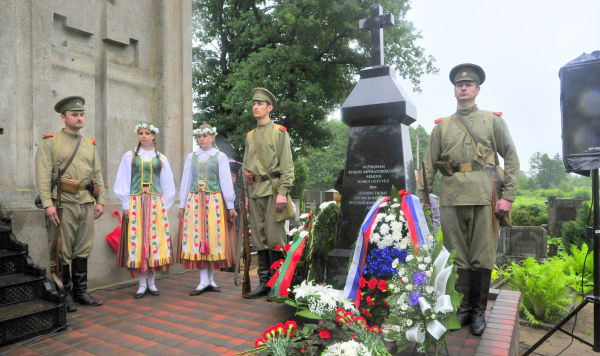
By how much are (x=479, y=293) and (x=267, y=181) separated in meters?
2.41

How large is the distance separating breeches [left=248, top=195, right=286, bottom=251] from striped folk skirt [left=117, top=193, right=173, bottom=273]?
108 cm

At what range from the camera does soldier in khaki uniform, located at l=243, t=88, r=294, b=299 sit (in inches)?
189

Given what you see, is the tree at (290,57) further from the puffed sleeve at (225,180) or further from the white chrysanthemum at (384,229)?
the white chrysanthemum at (384,229)

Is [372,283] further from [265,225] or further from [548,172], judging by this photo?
[548,172]

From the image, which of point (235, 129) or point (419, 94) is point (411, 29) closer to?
point (419, 94)

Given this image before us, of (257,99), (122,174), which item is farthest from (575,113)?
(122,174)

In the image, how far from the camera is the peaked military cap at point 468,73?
12.5 ft

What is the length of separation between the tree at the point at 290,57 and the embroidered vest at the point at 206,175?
36.0ft

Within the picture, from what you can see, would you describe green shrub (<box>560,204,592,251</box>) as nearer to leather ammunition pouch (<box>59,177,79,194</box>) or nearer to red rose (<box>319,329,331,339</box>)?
red rose (<box>319,329,331,339</box>)

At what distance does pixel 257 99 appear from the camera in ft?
15.9

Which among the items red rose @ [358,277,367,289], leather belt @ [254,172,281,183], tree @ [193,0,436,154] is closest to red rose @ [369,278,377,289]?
red rose @ [358,277,367,289]

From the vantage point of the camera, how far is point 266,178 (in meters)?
4.83

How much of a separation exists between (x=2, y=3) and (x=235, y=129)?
13813 mm

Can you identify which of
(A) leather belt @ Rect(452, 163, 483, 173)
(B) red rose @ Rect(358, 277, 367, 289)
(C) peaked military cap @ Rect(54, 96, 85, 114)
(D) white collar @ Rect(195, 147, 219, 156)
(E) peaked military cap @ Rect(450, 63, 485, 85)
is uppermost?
(E) peaked military cap @ Rect(450, 63, 485, 85)
